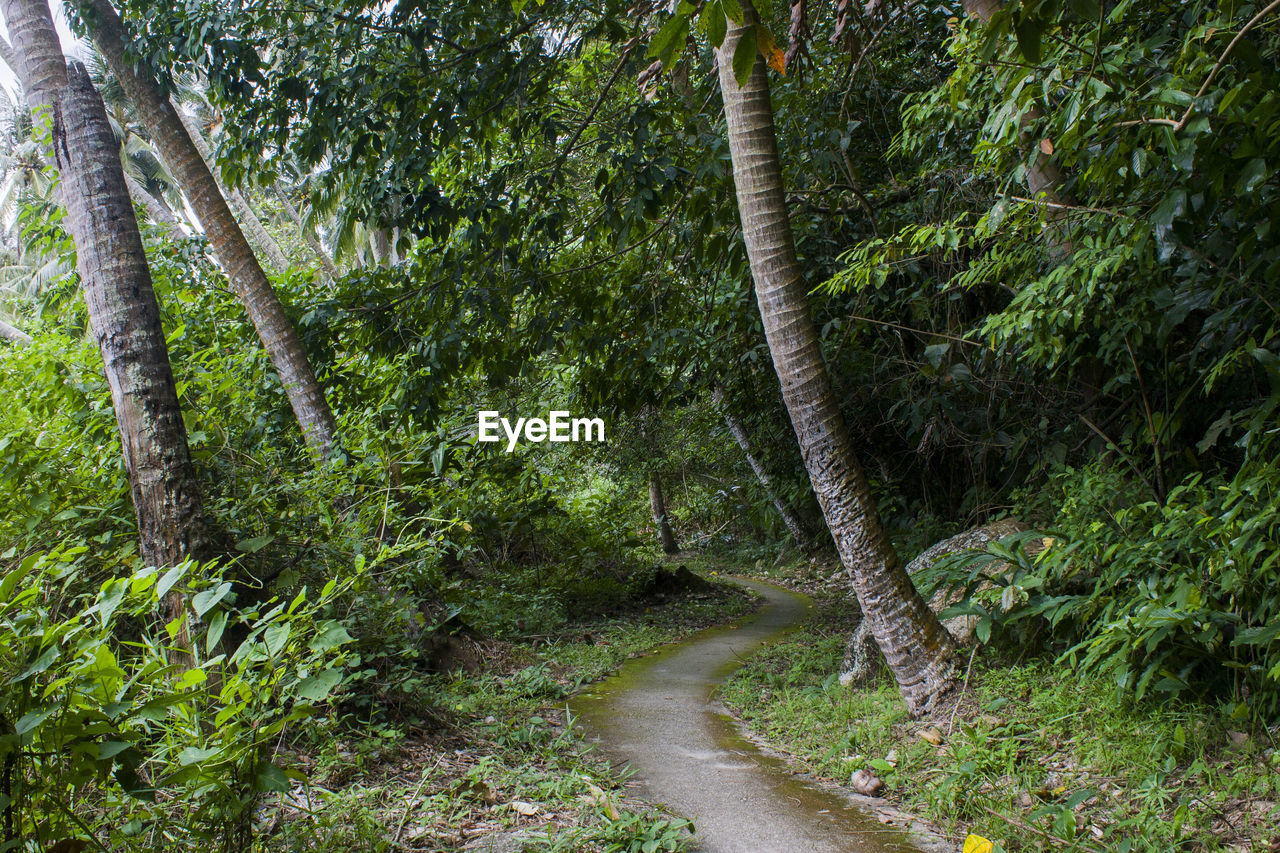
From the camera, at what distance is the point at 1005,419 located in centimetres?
600

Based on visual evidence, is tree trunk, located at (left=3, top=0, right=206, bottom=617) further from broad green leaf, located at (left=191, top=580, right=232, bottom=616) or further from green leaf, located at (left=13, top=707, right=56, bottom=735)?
green leaf, located at (left=13, top=707, right=56, bottom=735)

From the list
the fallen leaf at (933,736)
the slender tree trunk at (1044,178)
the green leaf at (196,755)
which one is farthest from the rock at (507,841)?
the slender tree trunk at (1044,178)

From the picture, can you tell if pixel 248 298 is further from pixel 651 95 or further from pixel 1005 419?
pixel 1005 419

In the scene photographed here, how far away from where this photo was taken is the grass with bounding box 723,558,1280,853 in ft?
8.72

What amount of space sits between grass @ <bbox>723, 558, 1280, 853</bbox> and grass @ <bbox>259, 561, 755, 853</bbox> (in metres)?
1.15

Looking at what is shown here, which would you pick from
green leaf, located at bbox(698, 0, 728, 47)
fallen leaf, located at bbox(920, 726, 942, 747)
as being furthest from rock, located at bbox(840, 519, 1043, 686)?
green leaf, located at bbox(698, 0, 728, 47)

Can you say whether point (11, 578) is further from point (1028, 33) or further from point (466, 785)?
point (1028, 33)

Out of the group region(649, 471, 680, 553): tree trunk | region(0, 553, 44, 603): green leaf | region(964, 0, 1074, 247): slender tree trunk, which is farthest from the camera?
region(649, 471, 680, 553): tree trunk

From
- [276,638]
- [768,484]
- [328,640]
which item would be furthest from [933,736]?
[768,484]

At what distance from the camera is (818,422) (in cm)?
418

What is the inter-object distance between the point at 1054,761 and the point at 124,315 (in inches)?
179

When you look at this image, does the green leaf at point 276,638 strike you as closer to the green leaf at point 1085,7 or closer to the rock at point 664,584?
the green leaf at point 1085,7

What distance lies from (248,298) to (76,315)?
3.86ft

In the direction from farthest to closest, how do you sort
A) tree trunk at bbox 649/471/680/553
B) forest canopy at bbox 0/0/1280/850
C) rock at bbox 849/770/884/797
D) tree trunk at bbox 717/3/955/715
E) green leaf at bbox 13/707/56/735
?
tree trunk at bbox 649/471/680/553 → tree trunk at bbox 717/3/955/715 → rock at bbox 849/770/884/797 → forest canopy at bbox 0/0/1280/850 → green leaf at bbox 13/707/56/735
